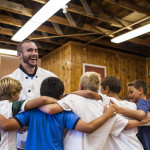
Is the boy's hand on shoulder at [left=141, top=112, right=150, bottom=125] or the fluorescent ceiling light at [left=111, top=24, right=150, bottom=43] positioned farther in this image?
the fluorescent ceiling light at [left=111, top=24, right=150, bottom=43]

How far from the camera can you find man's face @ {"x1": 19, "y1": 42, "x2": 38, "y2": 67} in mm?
2287

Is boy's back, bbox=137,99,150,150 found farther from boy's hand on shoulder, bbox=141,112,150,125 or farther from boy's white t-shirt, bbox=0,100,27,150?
boy's white t-shirt, bbox=0,100,27,150

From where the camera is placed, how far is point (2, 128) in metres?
1.45

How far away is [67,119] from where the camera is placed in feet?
5.10

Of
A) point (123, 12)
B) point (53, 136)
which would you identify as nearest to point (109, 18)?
point (123, 12)

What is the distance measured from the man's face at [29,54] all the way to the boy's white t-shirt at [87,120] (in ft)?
2.68

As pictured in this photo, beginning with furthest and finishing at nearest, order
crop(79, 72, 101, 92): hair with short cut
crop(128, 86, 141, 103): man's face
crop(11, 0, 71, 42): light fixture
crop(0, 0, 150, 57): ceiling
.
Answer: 1. crop(0, 0, 150, 57): ceiling
2. crop(11, 0, 71, 42): light fixture
3. crop(128, 86, 141, 103): man's face
4. crop(79, 72, 101, 92): hair with short cut

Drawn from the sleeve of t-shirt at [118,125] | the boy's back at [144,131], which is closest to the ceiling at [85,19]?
the boy's back at [144,131]

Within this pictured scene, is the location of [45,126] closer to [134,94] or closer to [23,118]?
[23,118]

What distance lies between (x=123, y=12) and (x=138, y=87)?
272 centimetres

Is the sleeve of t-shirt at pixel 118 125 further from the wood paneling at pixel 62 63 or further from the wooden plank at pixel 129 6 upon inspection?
the wood paneling at pixel 62 63

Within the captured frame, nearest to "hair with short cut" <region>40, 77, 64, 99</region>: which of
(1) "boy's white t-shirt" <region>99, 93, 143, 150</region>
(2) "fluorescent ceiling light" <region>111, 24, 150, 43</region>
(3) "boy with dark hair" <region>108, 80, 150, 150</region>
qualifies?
(3) "boy with dark hair" <region>108, 80, 150, 150</region>

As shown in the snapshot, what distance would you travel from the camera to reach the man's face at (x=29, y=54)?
229 centimetres

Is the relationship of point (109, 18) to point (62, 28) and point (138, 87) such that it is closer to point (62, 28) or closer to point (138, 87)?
point (62, 28)
